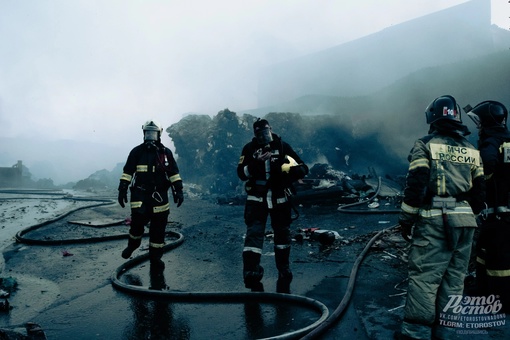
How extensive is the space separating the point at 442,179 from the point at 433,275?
69cm

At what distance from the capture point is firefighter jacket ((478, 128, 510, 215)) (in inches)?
108

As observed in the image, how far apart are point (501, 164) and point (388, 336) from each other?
180 centimetres

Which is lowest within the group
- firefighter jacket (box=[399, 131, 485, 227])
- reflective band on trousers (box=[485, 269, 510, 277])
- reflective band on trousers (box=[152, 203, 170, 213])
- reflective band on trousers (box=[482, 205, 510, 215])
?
reflective band on trousers (box=[485, 269, 510, 277])

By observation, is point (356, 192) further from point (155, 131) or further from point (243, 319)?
point (243, 319)

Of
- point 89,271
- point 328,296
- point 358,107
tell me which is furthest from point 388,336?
point 358,107

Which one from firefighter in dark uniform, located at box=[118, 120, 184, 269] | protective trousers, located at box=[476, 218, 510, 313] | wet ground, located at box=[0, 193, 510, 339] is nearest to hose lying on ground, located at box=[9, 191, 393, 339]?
wet ground, located at box=[0, 193, 510, 339]

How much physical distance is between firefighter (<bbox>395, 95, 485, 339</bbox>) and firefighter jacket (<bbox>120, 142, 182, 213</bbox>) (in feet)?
10.6

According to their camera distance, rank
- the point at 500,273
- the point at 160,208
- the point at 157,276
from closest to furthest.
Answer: the point at 500,273, the point at 157,276, the point at 160,208

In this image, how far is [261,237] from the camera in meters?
3.51

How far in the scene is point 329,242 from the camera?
5160mm

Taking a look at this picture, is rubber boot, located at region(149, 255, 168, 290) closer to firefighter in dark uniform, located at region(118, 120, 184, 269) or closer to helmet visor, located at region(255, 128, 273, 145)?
firefighter in dark uniform, located at region(118, 120, 184, 269)

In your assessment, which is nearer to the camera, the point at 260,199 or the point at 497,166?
the point at 497,166

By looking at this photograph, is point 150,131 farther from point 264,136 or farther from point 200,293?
point 200,293

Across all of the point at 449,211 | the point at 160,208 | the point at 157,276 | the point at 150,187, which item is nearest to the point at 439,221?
the point at 449,211
